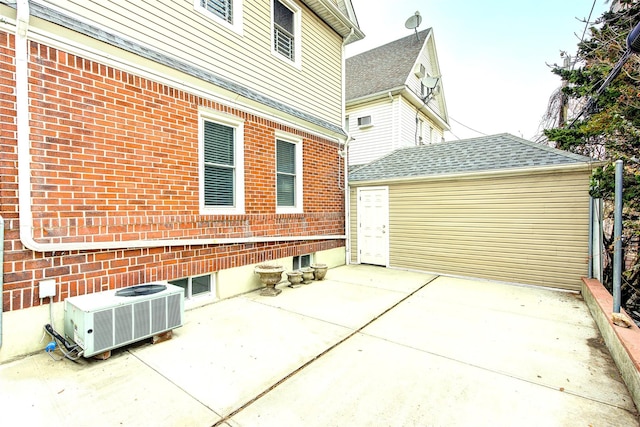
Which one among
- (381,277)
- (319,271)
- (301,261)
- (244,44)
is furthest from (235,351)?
(244,44)

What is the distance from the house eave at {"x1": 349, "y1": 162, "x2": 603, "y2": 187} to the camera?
5445mm

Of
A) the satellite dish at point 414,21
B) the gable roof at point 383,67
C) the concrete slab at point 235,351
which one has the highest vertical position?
the satellite dish at point 414,21

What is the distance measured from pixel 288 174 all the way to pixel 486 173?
4.37m

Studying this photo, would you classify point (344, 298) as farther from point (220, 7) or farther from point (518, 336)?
point (220, 7)

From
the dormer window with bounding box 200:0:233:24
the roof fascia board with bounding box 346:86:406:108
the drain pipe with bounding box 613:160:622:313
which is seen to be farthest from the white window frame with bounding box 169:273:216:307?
the roof fascia board with bounding box 346:86:406:108

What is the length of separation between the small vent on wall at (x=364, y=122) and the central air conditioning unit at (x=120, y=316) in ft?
33.4

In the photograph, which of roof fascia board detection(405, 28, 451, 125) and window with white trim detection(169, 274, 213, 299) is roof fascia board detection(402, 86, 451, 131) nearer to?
roof fascia board detection(405, 28, 451, 125)

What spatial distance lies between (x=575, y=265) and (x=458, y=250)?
2.09m

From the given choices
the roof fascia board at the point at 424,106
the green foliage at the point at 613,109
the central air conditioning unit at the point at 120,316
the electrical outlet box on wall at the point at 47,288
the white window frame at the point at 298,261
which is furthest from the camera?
the roof fascia board at the point at 424,106

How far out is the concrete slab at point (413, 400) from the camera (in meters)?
2.14

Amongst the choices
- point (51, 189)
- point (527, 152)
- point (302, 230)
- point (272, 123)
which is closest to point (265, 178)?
point (272, 123)

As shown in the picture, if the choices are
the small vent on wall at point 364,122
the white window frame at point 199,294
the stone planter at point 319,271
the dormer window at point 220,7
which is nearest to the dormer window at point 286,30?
the dormer window at point 220,7

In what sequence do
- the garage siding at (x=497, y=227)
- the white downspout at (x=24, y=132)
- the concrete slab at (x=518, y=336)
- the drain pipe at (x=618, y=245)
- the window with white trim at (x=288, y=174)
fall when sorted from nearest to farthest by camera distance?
the concrete slab at (x=518, y=336) < the white downspout at (x=24, y=132) < the drain pipe at (x=618, y=245) < the garage siding at (x=497, y=227) < the window with white trim at (x=288, y=174)

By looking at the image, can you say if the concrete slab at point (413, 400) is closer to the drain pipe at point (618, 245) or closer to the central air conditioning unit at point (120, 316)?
the drain pipe at point (618, 245)
